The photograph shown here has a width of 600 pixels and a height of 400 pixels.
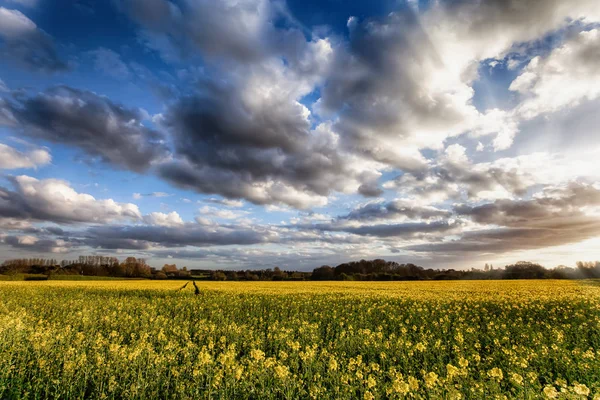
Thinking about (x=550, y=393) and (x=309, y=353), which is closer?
(x=550, y=393)

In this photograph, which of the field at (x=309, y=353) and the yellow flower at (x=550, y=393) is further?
the field at (x=309, y=353)

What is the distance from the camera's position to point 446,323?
1555 centimetres

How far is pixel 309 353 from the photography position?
812cm

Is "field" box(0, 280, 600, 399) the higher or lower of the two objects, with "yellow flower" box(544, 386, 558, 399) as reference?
lower

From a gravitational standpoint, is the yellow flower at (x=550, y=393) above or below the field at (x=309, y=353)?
above

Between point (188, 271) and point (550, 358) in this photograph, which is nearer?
point (550, 358)

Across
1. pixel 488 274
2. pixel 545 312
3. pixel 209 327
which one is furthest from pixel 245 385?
pixel 488 274

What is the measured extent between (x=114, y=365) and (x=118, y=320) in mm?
9738

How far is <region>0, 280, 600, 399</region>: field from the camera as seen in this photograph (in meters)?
6.86

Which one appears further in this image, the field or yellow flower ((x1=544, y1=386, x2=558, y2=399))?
the field

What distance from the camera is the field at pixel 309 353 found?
6.86m

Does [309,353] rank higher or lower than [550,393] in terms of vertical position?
lower

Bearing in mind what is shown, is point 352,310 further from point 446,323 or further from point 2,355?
point 2,355

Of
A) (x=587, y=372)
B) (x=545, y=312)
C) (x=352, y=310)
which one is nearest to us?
(x=587, y=372)
